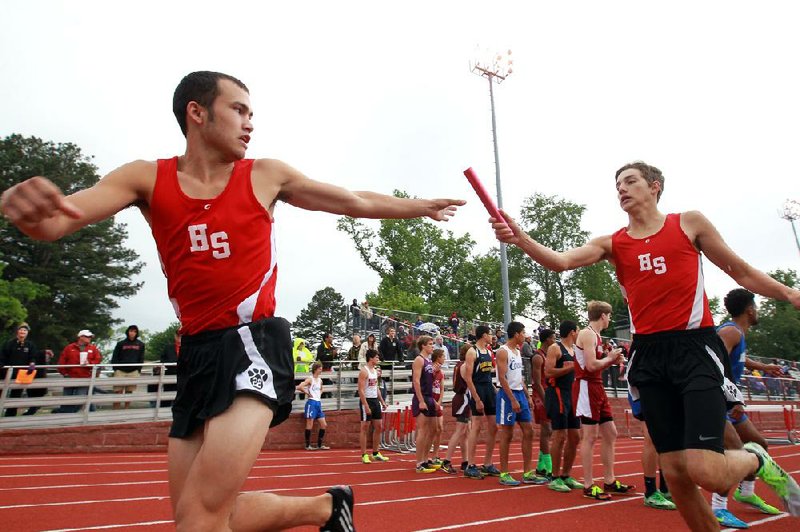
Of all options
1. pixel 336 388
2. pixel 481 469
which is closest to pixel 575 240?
pixel 336 388

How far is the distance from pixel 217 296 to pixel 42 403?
447 inches

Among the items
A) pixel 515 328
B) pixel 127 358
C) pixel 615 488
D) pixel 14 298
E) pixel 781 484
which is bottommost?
pixel 615 488

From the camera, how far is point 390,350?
54.0 feet

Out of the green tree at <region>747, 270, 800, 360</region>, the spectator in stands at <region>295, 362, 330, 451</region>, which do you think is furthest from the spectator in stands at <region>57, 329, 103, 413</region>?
the green tree at <region>747, 270, 800, 360</region>

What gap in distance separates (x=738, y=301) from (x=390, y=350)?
1128 centimetres

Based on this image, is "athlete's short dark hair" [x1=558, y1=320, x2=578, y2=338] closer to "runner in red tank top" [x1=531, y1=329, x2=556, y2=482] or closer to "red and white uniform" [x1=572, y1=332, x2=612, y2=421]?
"runner in red tank top" [x1=531, y1=329, x2=556, y2=482]

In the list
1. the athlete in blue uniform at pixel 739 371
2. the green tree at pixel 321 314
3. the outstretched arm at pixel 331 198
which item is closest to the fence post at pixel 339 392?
the athlete in blue uniform at pixel 739 371

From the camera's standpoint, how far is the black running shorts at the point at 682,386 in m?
3.26

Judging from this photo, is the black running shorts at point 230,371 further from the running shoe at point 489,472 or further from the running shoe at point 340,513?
the running shoe at point 489,472

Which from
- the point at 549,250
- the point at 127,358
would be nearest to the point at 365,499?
the point at 549,250

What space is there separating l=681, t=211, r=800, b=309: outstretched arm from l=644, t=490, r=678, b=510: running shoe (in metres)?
3.26

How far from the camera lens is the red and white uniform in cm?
707

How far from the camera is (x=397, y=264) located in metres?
55.3

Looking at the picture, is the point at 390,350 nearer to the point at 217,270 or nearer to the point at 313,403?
the point at 313,403
